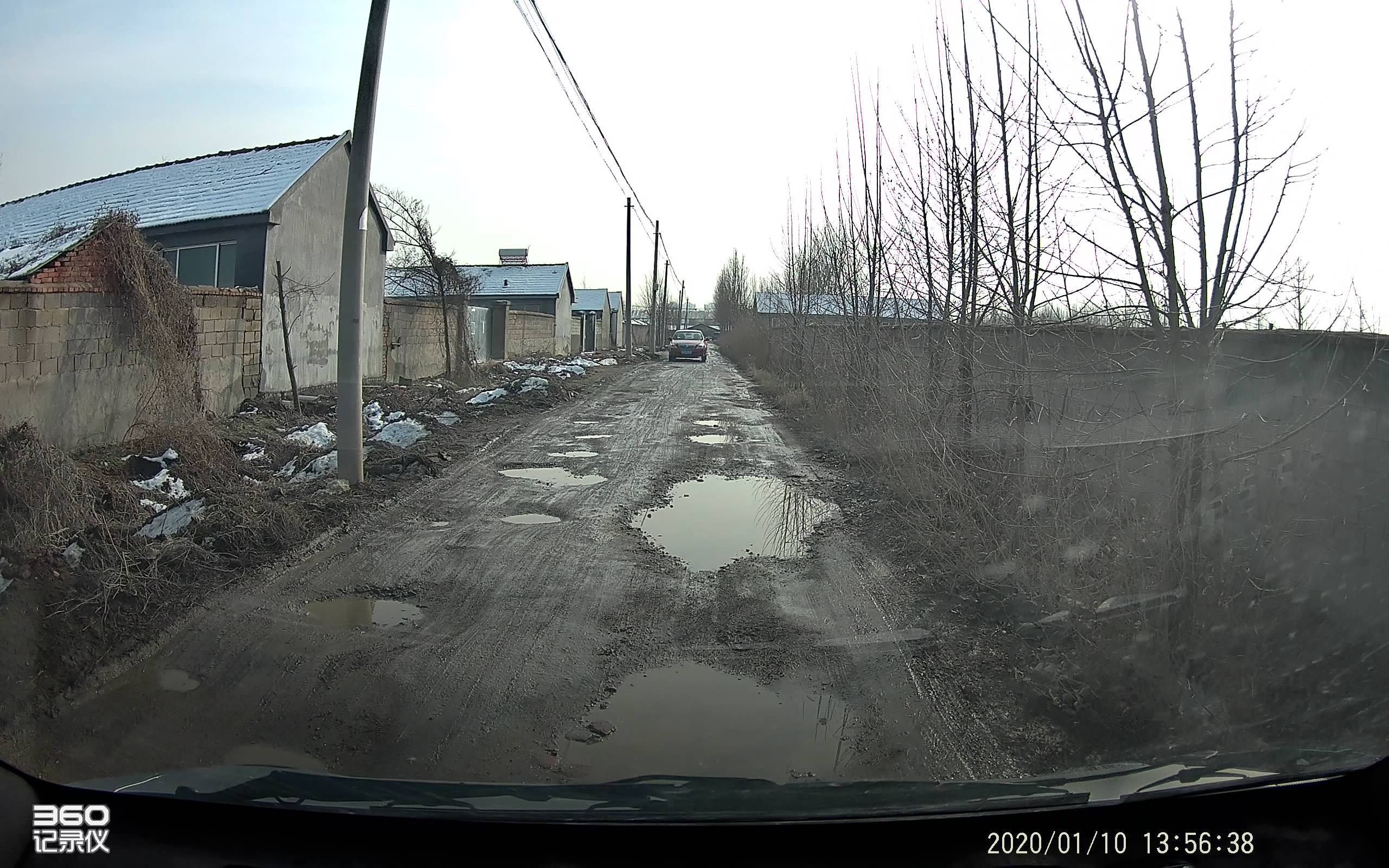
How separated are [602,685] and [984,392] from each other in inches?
201

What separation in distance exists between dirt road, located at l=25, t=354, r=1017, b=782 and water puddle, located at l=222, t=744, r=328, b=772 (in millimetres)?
10

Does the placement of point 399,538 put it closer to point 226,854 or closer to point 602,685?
point 602,685

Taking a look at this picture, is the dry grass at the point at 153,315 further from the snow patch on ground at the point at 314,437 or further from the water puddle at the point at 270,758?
the water puddle at the point at 270,758

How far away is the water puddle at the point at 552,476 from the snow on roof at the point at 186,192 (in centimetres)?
925

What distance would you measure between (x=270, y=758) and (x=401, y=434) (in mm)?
8931

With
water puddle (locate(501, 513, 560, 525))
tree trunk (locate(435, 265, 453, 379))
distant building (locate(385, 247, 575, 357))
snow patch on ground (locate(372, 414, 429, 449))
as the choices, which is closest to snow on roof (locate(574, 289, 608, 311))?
distant building (locate(385, 247, 575, 357))

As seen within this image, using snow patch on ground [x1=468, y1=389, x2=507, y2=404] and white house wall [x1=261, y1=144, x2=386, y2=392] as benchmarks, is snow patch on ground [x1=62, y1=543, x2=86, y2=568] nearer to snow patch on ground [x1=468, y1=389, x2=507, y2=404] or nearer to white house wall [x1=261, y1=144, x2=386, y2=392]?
white house wall [x1=261, y1=144, x2=386, y2=392]

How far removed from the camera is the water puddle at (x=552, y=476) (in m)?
9.67

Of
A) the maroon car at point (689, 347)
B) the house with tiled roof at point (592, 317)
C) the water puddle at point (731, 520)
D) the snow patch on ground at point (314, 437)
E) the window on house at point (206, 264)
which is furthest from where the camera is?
the house with tiled roof at point (592, 317)

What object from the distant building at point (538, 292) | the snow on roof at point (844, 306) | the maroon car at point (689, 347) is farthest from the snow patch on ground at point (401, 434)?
the maroon car at point (689, 347)

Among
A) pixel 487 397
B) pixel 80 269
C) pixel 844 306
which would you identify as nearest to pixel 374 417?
pixel 487 397

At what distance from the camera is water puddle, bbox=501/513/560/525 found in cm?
767

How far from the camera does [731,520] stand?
8133mm

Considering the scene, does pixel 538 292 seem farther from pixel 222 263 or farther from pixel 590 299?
pixel 222 263
